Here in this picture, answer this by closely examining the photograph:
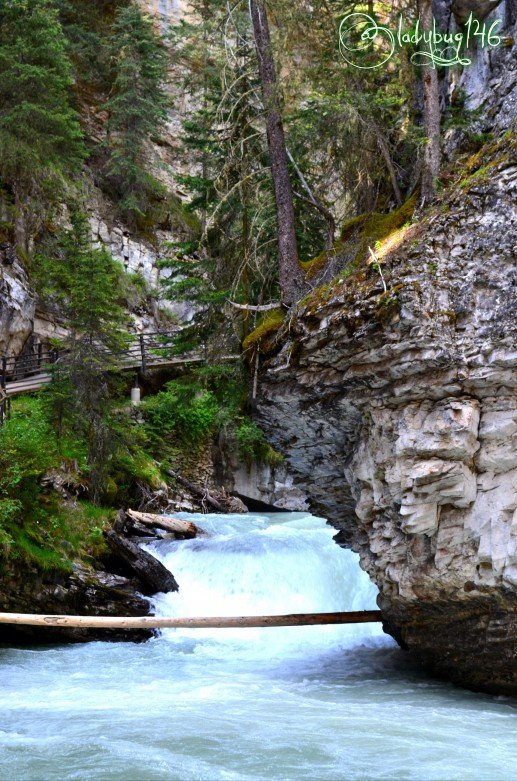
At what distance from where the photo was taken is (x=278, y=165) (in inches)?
450

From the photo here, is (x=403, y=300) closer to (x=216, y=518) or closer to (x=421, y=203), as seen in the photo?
(x=421, y=203)

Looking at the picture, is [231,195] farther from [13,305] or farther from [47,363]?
[13,305]

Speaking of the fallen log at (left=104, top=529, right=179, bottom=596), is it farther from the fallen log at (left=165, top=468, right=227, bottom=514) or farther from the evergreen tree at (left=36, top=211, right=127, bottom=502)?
the fallen log at (left=165, top=468, right=227, bottom=514)

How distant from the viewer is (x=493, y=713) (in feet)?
27.6

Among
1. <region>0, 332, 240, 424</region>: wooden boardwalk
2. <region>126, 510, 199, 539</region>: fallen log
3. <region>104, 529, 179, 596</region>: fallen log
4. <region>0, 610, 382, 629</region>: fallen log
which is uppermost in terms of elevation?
<region>0, 332, 240, 424</region>: wooden boardwalk

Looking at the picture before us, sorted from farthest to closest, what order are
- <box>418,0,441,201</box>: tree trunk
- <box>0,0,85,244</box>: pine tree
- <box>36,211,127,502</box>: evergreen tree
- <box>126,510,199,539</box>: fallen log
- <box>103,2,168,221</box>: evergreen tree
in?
<box>103,2,168,221</box>: evergreen tree, <box>0,0,85,244</box>: pine tree, <box>126,510,199,539</box>: fallen log, <box>36,211,127,502</box>: evergreen tree, <box>418,0,441,201</box>: tree trunk

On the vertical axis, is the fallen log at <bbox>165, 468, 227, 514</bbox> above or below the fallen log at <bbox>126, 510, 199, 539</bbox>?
above

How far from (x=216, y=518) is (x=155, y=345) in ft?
25.4

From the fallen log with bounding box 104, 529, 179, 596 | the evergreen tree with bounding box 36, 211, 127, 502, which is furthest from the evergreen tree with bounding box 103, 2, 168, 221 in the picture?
the fallen log with bounding box 104, 529, 179, 596

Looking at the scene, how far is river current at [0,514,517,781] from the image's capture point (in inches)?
257

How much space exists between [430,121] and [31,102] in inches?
700

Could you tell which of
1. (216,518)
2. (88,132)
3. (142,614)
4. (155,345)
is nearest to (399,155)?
(142,614)

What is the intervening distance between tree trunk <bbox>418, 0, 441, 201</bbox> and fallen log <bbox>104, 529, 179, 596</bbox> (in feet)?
28.1

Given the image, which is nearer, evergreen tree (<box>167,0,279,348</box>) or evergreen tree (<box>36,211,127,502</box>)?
evergreen tree (<box>167,0,279,348</box>)
